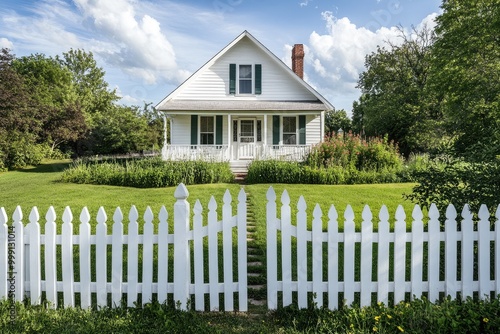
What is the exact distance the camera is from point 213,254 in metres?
3.34

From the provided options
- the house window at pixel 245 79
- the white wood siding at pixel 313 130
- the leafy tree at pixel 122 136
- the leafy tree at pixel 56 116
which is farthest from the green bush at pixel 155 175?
the leafy tree at pixel 122 136

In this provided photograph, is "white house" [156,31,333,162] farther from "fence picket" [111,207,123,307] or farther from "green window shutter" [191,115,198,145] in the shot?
"fence picket" [111,207,123,307]

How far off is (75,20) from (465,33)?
1590 centimetres

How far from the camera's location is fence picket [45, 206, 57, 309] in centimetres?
334

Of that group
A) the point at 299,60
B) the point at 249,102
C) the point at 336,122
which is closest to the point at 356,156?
the point at 249,102

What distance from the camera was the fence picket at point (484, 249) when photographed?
10.9 feet

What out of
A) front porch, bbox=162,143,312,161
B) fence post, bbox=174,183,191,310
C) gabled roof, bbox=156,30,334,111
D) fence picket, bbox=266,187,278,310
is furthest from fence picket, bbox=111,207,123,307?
gabled roof, bbox=156,30,334,111

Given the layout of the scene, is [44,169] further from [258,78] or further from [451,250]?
[451,250]

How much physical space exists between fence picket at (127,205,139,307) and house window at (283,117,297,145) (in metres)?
15.5

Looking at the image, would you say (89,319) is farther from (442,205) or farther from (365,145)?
(365,145)

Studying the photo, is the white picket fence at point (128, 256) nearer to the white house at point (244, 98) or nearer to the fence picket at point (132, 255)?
the fence picket at point (132, 255)

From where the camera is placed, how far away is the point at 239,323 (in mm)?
3148

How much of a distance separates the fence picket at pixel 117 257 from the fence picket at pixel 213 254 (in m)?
0.83

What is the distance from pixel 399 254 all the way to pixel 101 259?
9.23ft
